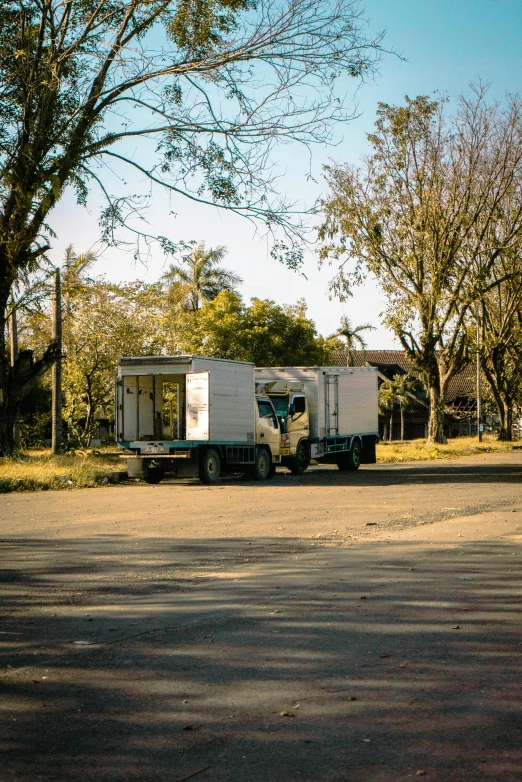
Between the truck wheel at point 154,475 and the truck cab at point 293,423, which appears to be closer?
the truck wheel at point 154,475

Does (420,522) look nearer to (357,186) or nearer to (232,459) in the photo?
(232,459)

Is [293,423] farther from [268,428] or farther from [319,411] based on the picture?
[268,428]

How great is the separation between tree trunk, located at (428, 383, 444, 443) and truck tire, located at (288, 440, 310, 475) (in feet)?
A: 51.7

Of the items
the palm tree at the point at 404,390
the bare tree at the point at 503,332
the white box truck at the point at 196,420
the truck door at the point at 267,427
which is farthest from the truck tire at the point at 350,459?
the palm tree at the point at 404,390

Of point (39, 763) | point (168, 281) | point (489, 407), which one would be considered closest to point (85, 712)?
point (39, 763)

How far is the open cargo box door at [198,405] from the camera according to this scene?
78.6 ft

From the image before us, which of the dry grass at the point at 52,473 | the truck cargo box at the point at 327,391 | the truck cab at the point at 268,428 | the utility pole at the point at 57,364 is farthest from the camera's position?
the truck cargo box at the point at 327,391

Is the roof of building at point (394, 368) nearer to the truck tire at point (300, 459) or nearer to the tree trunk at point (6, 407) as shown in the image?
the truck tire at point (300, 459)

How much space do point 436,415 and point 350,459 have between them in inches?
527

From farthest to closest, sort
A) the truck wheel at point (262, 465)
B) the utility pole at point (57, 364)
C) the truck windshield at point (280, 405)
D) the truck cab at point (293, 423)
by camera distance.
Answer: the truck windshield at point (280, 405)
the truck cab at point (293, 423)
the utility pole at point (57, 364)
the truck wheel at point (262, 465)

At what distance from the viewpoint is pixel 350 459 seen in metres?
31.5

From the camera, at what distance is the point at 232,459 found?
25.3 meters

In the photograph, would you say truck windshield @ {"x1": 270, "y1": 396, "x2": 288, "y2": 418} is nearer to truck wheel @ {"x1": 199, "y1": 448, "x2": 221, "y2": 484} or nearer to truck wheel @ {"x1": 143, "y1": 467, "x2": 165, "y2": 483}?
truck wheel @ {"x1": 199, "y1": 448, "x2": 221, "y2": 484}

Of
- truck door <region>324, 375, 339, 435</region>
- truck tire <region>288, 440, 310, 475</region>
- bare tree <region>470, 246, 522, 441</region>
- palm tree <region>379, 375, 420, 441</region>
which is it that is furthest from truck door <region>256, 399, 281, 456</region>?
palm tree <region>379, 375, 420, 441</region>
